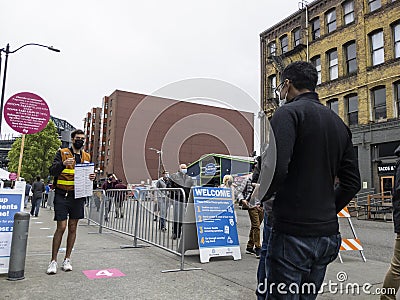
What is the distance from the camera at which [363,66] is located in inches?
891

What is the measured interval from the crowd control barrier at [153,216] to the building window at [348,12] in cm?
2146

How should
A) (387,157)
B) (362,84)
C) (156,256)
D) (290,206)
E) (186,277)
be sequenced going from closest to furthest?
(290,206) < (186,277) < (156,256) < (387,157) < (362,84)

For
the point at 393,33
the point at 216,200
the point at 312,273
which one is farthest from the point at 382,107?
the point at 312,273

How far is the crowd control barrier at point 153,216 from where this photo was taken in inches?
269

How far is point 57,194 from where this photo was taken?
5.36 meters

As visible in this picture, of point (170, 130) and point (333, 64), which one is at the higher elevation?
point (333, 64)

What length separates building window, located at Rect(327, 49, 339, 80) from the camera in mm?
24984

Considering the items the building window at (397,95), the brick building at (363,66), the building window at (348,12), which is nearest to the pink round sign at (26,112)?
the brick building at (363,66)

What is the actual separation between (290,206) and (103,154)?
6733cm

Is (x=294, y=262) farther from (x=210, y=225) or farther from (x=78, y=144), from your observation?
(x=210, y=225)

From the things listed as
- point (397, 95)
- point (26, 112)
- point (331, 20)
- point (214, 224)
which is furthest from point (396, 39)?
point (26, 112)

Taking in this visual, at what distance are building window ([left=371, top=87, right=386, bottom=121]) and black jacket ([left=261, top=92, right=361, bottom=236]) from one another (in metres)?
22.1

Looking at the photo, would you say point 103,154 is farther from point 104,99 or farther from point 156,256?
point 156,256

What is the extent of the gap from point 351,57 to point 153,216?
21.4 metres
